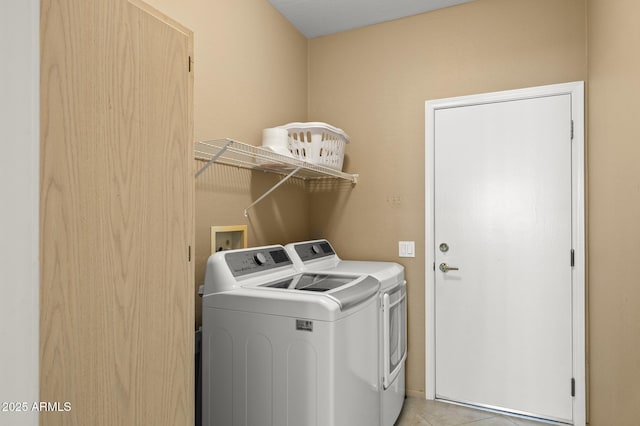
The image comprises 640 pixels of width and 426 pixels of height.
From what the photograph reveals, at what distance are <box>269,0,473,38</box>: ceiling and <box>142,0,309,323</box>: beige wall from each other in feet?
0.36

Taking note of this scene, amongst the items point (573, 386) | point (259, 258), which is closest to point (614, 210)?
point (573, 386)

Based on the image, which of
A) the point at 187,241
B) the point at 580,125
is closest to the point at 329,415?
the point at 187,241

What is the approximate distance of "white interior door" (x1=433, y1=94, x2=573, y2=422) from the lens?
227 centimetres

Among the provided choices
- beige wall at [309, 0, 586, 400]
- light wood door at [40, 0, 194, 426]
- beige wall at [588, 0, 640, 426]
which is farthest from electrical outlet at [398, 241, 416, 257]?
light wood door at [40, 0, 194, 426]

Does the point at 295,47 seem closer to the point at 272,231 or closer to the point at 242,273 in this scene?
the point at 272,231

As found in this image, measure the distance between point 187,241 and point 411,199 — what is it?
73.0 inches

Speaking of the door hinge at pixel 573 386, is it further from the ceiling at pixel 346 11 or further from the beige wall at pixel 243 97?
the ceiling at pixel 346 11

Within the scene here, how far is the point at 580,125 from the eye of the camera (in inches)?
86.8

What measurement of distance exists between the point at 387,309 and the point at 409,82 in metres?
1.63

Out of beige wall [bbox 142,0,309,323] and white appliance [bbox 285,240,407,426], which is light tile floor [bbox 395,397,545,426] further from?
beige wall [bbox 142,0,309,323]

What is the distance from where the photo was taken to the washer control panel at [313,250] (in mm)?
2299

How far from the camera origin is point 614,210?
166cm

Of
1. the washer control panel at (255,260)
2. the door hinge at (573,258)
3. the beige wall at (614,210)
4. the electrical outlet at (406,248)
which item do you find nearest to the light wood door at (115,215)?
the washer control panel at (255,260)

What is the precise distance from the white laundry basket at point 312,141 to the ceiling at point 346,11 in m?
0.87
